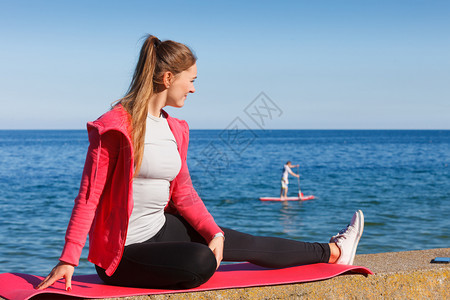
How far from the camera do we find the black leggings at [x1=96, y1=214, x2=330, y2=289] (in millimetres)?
2506

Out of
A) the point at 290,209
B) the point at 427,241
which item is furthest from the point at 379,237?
the point at 290,209

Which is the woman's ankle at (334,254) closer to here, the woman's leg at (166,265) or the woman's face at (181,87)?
the woman's leg at (166,265)

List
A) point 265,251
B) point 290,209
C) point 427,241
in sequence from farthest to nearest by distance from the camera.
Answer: point 290,209, point 427,241, point 265,251

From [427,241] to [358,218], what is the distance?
24.1 feet

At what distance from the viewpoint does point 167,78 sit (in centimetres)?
268

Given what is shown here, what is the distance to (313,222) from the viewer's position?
1326 cm

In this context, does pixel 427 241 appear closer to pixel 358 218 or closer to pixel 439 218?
pixel 439 218

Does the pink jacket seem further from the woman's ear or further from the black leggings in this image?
the woman's ear

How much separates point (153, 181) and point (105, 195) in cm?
26

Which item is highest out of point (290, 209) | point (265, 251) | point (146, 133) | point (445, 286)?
point (146, 133)

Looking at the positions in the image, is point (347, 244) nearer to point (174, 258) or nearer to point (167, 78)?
point (174, 258)

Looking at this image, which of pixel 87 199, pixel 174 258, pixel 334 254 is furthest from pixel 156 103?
pixel 334 254

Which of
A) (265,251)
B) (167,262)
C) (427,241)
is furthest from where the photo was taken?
(427,241)

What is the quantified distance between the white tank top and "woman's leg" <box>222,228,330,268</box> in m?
0.42
